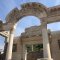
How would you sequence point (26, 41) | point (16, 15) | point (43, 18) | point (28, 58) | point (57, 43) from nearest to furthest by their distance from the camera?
point (43, 18) → point (16, 15) → point (57, 43) → point (26, 41) → point (28, 58)

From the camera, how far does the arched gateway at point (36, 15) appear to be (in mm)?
13238

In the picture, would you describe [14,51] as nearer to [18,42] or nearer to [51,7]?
[18,42]

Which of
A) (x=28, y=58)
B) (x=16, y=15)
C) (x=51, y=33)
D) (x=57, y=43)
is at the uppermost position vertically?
(x=16, y=15)

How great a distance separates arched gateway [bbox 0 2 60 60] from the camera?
13.2 meters

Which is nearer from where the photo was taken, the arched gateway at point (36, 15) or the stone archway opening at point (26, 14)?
the arched gateway at point (36, 15)

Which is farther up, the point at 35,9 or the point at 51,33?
the point at 35,9

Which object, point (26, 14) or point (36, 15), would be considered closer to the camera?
point (36, 15)

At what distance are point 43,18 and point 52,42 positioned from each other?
6.54 meters

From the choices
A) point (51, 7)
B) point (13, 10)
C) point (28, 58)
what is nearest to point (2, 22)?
point (13, 10)

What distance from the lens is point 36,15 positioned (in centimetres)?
1434

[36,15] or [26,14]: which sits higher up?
[26,14]

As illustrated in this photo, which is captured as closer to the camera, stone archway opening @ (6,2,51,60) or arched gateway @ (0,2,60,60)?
arched gateway @ (0,2,60,60)

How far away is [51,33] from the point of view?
19.8m

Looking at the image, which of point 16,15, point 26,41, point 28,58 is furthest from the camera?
point 28,58
